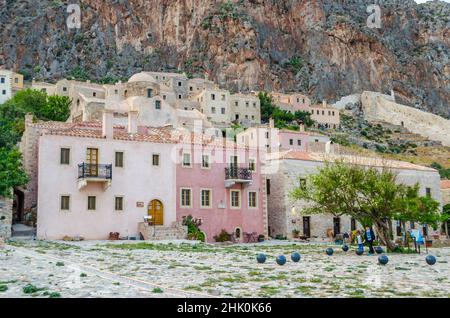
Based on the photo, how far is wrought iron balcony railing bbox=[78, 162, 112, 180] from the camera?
3534 centimetres

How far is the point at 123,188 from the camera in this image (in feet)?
121

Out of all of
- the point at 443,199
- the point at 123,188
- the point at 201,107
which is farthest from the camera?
the point at 201,107

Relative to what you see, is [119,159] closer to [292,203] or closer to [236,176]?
[236,176]

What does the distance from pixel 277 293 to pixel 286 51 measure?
150234 millimetres

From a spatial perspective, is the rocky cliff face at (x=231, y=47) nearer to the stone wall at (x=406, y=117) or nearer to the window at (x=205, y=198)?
the stone wall at (x=406, y=117)

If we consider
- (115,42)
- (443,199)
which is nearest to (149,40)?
(115,42)

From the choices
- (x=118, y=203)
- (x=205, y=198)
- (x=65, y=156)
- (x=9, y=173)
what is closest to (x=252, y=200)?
(x=205, y=198)

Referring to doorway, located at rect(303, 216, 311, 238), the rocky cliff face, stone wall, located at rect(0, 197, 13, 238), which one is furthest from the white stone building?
the rocky cliff face

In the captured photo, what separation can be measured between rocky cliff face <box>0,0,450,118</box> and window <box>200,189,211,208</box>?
330 feet

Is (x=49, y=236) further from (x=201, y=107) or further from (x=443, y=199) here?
(x=201, y=107)

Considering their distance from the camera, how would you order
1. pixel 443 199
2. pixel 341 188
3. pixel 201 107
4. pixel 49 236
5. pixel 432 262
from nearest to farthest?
pixel 432 262, pixel 341 188, pixel 49 236, pixel 443 199, pixel 201 107

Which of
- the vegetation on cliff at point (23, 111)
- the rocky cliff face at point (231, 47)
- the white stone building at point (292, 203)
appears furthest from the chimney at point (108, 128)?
the rocky cliff face at point (231, 47)

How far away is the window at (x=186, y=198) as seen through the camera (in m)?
39.2

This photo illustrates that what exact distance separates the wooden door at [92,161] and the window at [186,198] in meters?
6.19
